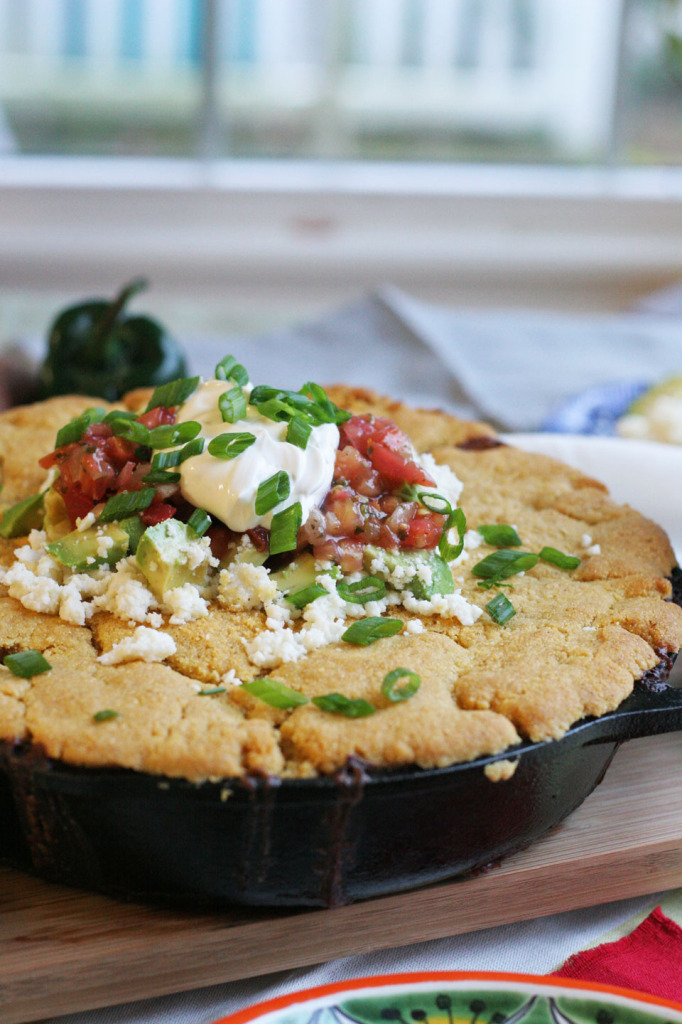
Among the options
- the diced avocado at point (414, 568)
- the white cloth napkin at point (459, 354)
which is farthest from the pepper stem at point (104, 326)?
the diced avocado at point (414, 568)

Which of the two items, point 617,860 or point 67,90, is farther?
point 67,90

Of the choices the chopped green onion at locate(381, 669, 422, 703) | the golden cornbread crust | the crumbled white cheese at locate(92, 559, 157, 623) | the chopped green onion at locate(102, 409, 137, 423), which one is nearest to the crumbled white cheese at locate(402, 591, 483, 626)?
the golden cornbread crust

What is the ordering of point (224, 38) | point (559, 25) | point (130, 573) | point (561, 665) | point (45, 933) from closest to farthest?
point (45, 933)
point (561, 665)
point (130, 573)
point (224, 38)
point (559, 25)

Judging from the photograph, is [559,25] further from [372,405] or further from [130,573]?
[130,573]

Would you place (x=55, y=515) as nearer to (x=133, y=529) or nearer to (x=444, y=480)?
(x=133, y=529)

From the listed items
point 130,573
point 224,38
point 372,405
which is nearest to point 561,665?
point 130,573
